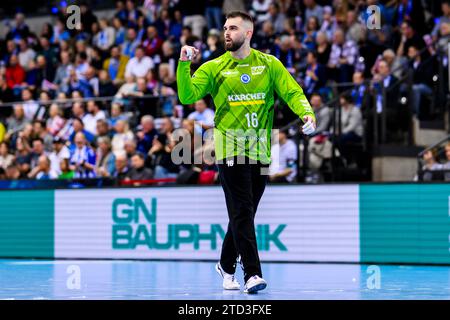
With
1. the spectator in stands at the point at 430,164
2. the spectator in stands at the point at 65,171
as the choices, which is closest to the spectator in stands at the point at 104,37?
the spectator in stands at the point at 65,171

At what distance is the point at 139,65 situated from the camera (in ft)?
71.0

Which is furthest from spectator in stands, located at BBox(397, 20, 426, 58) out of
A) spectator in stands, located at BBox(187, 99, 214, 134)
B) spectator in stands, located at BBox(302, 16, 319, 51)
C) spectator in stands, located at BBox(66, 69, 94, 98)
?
spectator in stands, located at BBox(66, 69, 94, 98)

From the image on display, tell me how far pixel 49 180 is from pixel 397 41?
7.04 m

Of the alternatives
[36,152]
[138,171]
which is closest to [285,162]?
[138,171]

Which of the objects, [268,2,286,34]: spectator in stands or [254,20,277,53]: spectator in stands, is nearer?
[254,20,277,53]: spectator in stands

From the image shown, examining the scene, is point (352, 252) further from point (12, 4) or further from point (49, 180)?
point (12, 4)

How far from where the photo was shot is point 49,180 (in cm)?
1778

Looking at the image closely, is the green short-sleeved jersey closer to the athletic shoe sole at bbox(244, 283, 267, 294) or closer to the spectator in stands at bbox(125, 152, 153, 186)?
the athletic shoe sole at bbox(244, 283, 267, 294)

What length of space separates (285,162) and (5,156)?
21.3 feet

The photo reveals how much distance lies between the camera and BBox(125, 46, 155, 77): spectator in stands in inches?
846

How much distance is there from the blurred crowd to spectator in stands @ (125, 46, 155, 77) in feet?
0.09

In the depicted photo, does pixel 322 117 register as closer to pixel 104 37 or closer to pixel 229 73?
pixel 229 73

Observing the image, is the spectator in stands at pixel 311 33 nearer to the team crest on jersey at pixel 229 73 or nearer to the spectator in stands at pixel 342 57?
the spectator in stands at pixel 342 57

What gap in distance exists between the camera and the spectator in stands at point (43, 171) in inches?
754
